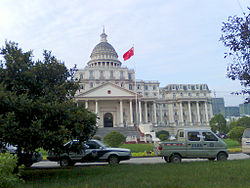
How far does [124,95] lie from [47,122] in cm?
4970

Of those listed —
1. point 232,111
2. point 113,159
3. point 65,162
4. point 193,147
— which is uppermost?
point 232,111

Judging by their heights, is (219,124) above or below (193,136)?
above

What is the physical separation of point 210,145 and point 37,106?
11.2 m

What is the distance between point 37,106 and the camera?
9.41m

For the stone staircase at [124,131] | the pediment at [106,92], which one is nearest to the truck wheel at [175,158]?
the stone staircase at [124,131]

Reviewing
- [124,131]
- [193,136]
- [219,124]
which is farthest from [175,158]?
[219,124]

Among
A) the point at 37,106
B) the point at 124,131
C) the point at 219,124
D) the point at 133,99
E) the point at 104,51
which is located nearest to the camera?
the point at 37,106

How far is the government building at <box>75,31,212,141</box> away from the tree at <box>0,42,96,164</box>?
43167mm

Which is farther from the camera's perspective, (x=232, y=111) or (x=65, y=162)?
(x=232, y=111)

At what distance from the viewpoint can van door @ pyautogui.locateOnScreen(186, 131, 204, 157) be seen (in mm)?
14891

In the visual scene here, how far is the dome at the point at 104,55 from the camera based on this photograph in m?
79.7

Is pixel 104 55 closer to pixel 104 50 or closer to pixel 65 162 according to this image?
pixel 104 50

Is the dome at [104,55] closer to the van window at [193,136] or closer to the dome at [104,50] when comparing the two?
the dome at [104,50]

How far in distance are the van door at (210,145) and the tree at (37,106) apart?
7805mm
